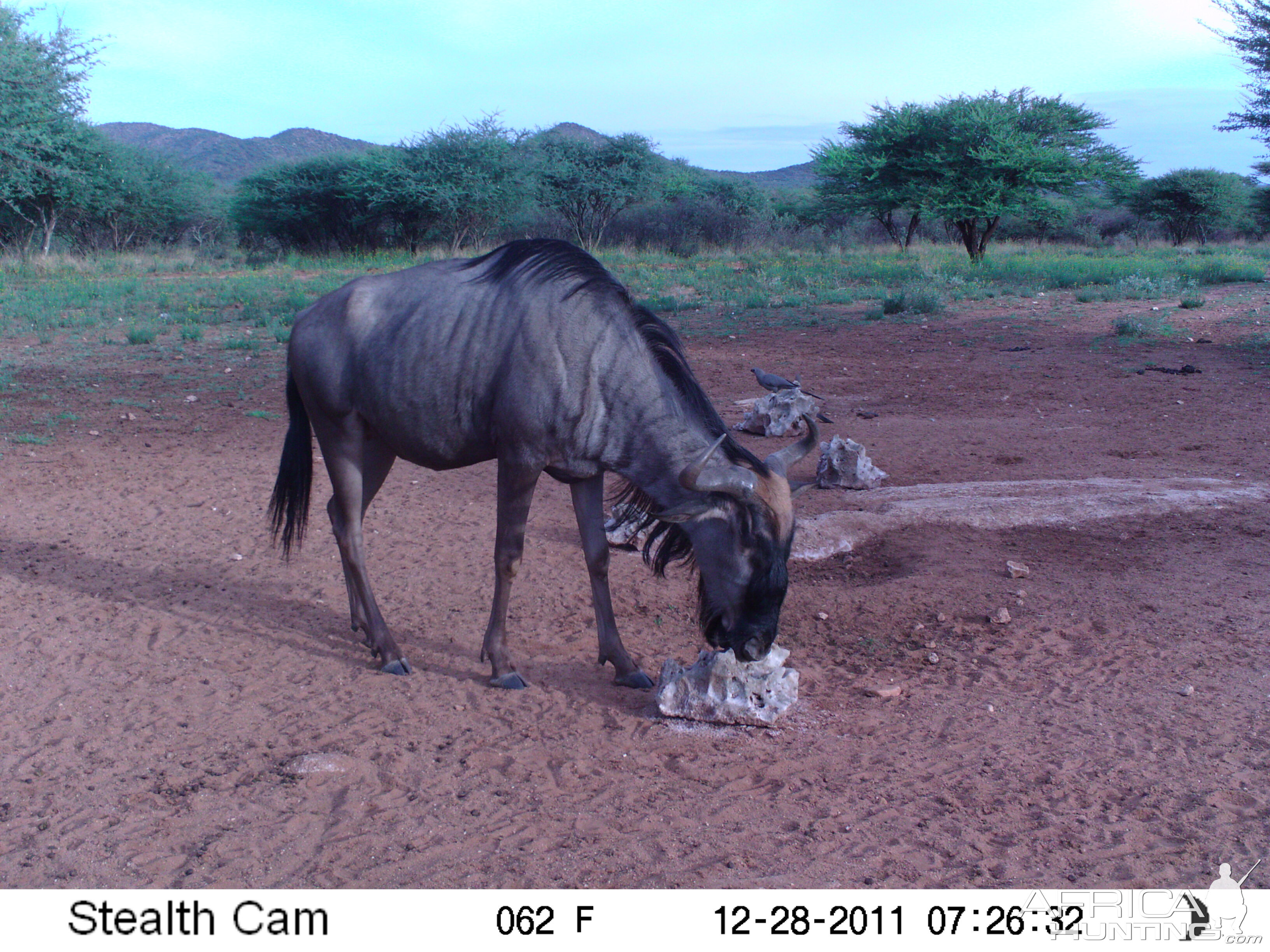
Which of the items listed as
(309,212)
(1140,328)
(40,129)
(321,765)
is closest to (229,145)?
(309,212)

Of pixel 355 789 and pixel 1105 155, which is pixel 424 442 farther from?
pixel 1105 155

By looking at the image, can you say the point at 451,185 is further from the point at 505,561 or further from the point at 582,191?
the point at 505,561

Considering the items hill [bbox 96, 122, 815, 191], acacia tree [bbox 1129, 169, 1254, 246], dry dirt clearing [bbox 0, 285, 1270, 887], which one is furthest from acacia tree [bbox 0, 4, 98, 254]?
hill [bbox 96, 122, 815, 191]

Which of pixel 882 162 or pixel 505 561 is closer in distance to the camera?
pixel 505 561

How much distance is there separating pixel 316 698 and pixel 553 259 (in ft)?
7.03

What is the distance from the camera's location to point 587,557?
4.12m

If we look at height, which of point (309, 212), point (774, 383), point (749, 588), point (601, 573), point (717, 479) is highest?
point (309, 212)

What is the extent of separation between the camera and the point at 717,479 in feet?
10.8

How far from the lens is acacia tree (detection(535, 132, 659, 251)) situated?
3244 centimetres

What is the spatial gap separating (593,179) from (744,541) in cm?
3110

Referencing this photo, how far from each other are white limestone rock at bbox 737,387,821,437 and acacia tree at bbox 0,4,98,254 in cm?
1808

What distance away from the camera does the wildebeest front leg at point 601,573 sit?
405 centimetres

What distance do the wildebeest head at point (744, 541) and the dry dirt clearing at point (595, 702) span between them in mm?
375
